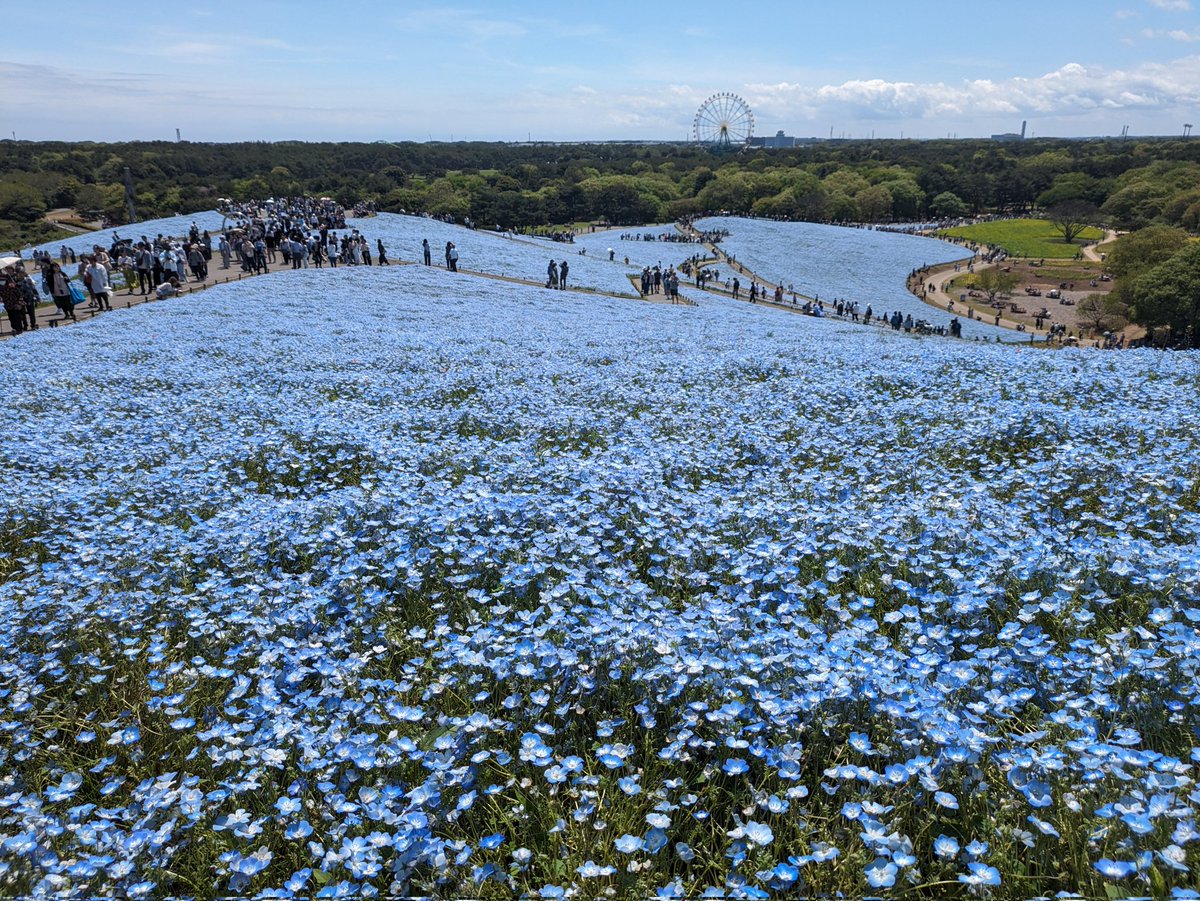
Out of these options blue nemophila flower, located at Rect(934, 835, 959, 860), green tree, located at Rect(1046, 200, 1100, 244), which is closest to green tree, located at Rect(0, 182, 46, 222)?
blue nemophila flower, located at Rect(934, 835, 959, 860)

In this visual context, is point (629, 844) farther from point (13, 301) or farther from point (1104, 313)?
point (1104, 313)

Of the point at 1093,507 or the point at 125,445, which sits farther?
the point at 125,445

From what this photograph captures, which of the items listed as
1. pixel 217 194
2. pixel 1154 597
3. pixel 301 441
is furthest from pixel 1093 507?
pixel 217 194

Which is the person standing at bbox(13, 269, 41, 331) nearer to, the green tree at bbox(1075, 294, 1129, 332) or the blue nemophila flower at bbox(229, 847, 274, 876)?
the blue nemophila flower at bbox(229, 847, 274, 876)

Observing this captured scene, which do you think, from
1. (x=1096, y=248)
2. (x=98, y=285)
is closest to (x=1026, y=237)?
(x=1096, y=248)

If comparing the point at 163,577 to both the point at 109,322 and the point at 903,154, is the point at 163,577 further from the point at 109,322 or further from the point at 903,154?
the point at 903,154

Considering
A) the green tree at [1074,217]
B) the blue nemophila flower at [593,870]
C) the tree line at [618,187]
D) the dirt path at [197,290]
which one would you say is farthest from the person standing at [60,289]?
the green tree at [1074,217]

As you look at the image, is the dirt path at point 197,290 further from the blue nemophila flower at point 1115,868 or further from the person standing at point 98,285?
the blue nemophila flower at point 1115,868
